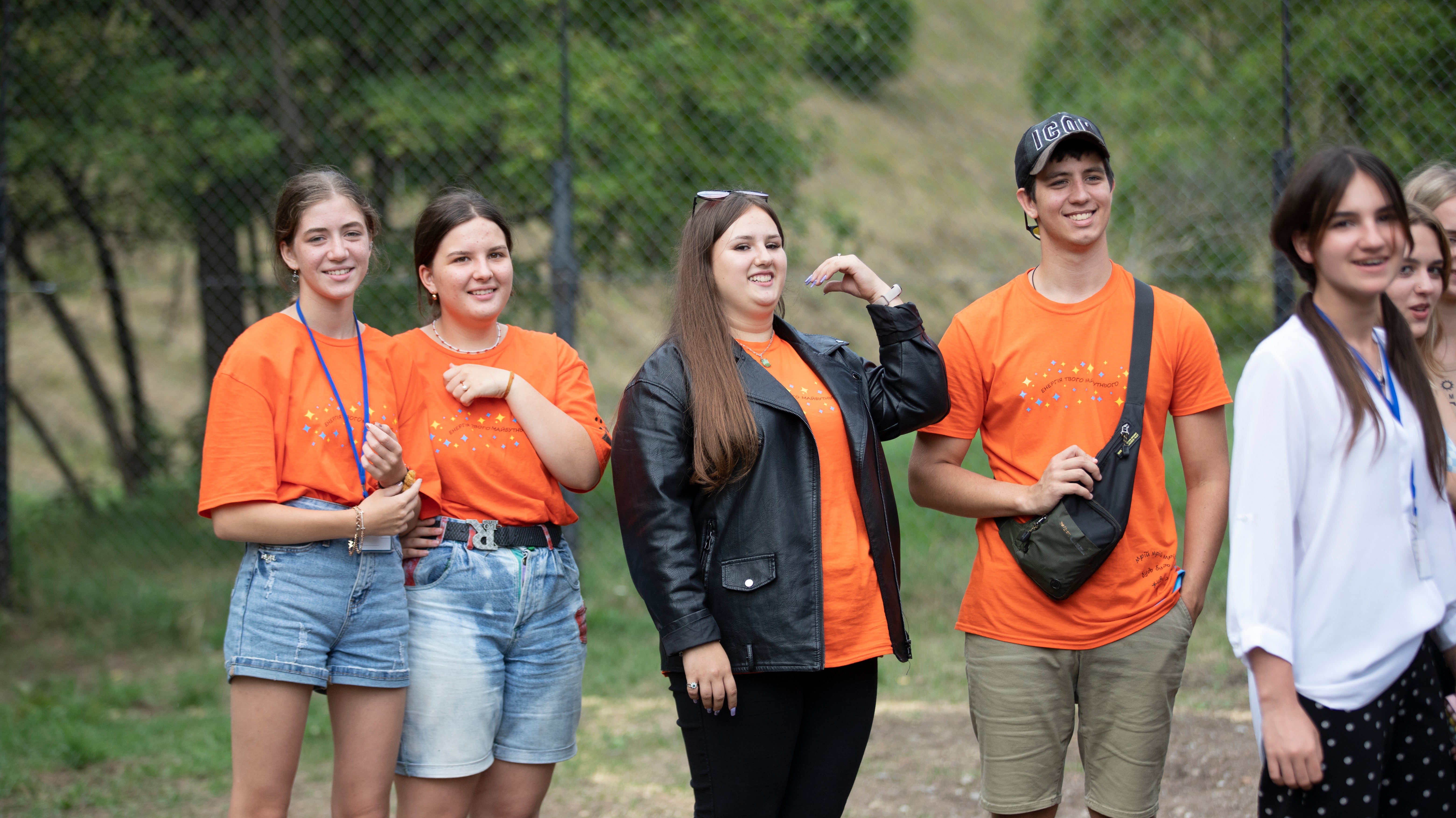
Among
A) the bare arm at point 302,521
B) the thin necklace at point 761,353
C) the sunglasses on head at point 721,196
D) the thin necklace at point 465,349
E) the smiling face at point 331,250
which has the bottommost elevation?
the bare arm at point 302,521

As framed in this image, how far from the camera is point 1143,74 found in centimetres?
827

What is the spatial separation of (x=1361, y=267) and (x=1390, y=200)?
0.41 feet

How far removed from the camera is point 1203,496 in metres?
2.59

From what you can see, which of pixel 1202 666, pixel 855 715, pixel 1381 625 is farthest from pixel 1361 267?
pixel 1202 666

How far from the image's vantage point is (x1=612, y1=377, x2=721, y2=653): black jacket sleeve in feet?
7.68

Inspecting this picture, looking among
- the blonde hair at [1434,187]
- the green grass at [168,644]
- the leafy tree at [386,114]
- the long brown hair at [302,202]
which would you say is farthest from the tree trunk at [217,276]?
the blonde hair at [1434,187]

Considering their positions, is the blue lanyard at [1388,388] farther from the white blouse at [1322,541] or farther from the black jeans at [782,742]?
the black jeans at [782,742]

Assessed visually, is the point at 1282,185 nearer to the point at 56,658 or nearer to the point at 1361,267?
the point at 1361,267

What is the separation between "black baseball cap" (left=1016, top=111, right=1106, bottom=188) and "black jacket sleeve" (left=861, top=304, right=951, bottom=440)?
40 centimetres

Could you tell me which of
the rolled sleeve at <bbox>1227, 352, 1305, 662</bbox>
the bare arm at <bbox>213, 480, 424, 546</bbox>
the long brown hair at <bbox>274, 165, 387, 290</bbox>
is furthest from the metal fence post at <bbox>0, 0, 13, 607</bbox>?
the rolled sleeve at <bbox>1227, 352, 1305, 662</bbox>

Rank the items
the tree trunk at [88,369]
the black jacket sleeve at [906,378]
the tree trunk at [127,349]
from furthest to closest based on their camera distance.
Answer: the tree trunk at [88,369] → the tree trunk at [127,349] → the black jacket sleeve at [906,378]

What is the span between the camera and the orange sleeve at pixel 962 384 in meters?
2.65

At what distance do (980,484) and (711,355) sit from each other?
679mm

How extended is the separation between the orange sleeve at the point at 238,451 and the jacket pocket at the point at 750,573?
954 millimetres
